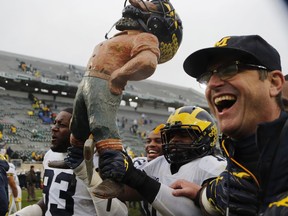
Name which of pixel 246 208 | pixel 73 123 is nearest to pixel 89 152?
pixel 73 123

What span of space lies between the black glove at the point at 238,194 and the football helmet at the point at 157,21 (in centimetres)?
100

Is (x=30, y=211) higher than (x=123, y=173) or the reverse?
the reverse

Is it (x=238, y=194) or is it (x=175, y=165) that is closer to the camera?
(x=238, y=194)

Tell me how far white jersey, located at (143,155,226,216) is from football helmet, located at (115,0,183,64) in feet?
2.53

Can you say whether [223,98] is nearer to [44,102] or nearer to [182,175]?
[182,175]

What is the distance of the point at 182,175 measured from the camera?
2.46 m

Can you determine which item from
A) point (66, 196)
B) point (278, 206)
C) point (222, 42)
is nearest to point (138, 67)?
point (222, 42)

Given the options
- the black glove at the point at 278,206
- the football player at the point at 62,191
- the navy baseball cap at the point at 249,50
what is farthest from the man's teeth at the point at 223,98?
the football player at the point at 62,191

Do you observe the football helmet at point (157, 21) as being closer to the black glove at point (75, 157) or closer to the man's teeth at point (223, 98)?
the man's teeth at point (223, 98)

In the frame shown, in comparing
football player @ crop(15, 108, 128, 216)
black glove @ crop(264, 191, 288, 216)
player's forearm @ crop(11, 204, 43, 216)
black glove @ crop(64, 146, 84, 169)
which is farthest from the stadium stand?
black glove @ crop(264, 191, 288, 216)

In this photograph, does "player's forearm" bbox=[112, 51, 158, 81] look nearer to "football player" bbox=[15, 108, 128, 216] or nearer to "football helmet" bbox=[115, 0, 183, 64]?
"football helmet" bbox=[115, 0, 183, 64]

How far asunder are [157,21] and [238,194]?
1.19 metres

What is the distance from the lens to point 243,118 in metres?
1.64

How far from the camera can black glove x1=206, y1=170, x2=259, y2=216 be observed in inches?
60.1
